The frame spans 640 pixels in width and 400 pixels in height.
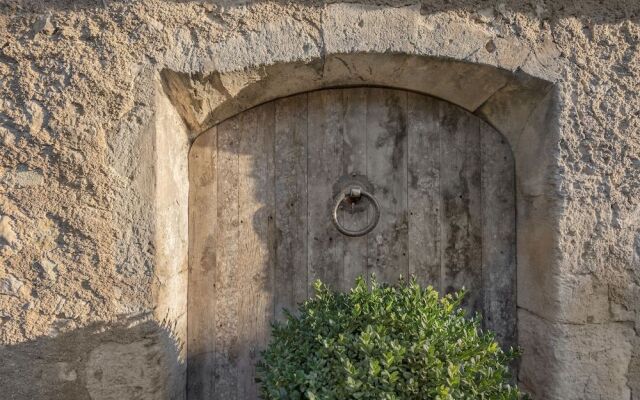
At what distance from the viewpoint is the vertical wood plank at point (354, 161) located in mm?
2098

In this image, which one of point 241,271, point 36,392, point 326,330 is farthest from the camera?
point 241,271

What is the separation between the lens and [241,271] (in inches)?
82.0

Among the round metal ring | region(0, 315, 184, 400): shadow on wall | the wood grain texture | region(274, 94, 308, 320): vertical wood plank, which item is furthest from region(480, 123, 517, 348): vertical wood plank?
region(0, 315, 184, 400): shadow on wall

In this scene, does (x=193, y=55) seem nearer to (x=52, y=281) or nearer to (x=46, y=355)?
(x=52, y=281)

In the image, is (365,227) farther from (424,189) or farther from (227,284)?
(227,284)

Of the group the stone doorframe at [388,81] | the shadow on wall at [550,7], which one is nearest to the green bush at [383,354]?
the stone doorframe at [388,81]

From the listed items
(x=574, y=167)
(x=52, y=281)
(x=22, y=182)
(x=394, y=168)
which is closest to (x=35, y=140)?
(x=22, y=182)

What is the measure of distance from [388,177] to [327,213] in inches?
13.1

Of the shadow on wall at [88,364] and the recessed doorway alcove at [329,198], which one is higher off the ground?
the recessed doorway alcove at [329,198]

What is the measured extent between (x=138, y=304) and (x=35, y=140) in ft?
2.41

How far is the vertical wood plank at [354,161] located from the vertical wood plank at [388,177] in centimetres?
3

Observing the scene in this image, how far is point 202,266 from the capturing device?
2.08 metres

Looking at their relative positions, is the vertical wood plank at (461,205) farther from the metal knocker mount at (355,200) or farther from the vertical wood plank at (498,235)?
the metal knocker mount at (355,200)

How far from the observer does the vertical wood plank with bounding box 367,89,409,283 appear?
210cm
